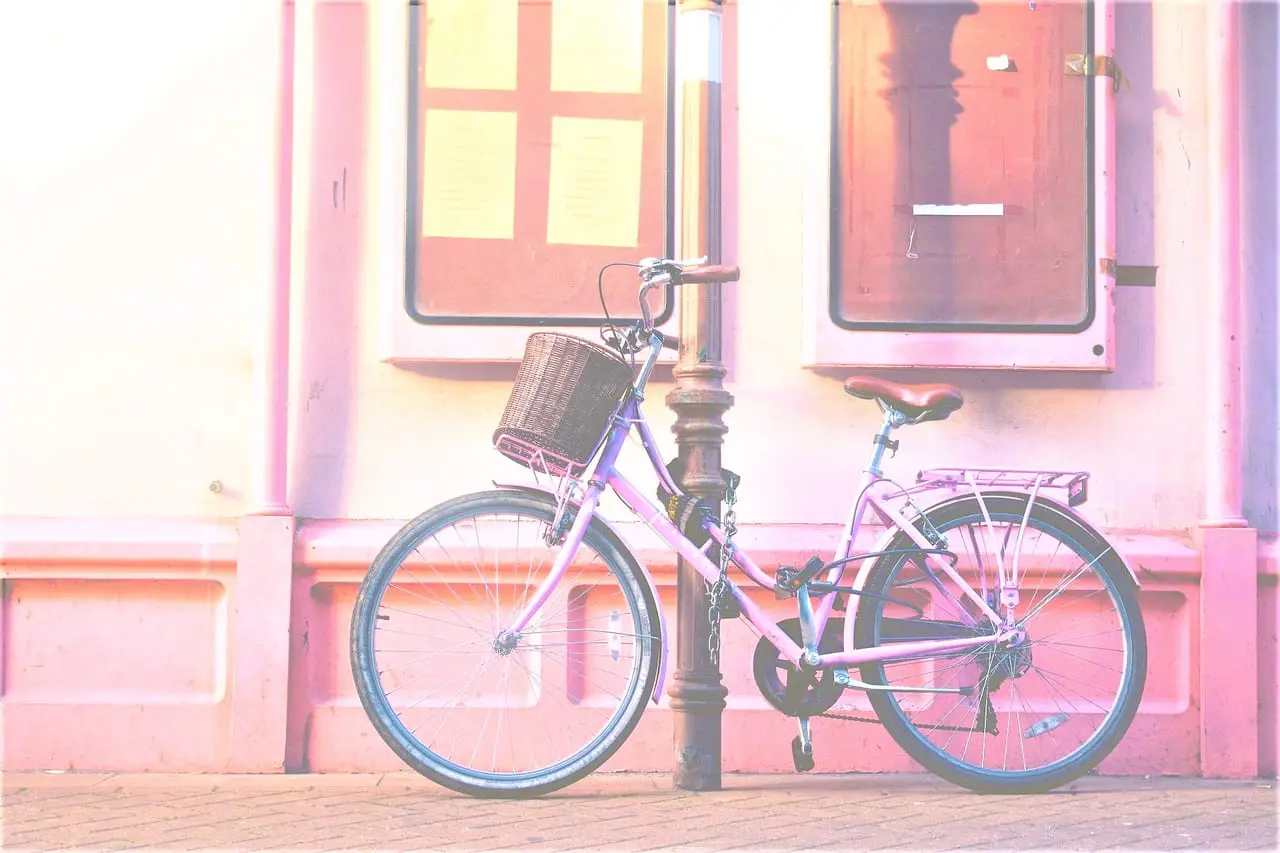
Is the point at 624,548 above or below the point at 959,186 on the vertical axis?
below

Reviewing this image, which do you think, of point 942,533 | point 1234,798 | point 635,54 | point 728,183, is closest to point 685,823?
point 942,533

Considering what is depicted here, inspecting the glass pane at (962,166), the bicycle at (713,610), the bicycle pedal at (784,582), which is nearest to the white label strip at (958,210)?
the glass pane at (962,166)

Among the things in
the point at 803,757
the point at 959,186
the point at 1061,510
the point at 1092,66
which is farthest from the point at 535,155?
the point at 803,757

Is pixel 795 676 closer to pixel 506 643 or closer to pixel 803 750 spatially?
pixel 803 750

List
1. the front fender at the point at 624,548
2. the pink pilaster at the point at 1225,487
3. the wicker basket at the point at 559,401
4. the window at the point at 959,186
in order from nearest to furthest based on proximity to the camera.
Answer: the wicker basket at the point at 559,401, the front fender at the point at 624,548, the pink pilaster at the point at 1225,487, the window at the point at 959,186

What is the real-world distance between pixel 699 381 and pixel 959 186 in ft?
4.18

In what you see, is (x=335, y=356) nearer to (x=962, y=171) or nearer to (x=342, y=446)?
(x=342, y=446)

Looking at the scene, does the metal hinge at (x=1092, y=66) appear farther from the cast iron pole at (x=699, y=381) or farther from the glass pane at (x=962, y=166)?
the cast iron pole at (x=699, y=381)

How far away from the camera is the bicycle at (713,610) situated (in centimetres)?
436

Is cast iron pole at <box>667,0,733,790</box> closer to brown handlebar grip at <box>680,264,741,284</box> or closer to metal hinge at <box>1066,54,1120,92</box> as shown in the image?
brown handlebar grip at <box>680,264,741,284</box>

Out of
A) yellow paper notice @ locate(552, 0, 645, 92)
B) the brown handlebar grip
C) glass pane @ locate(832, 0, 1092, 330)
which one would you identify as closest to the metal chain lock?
the brown handlebar grip

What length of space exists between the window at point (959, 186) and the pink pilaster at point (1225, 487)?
401 millimetres

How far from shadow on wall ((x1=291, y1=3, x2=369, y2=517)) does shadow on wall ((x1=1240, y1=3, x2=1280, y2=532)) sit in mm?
3092

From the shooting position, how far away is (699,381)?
15.4 feet
